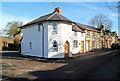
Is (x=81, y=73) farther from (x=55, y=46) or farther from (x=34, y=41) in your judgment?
(x=34, y=41)

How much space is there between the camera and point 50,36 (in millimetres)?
15797

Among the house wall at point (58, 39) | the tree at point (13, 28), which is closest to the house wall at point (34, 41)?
the house wall at point (58, 39)

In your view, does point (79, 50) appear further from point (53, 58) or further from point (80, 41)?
point (53, 58)

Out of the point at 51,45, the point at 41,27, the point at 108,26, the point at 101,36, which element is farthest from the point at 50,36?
the point at 108,26

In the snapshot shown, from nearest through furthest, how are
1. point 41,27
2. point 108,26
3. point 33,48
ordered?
point 41,27, point 33,48, point 108,26

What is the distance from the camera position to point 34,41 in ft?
60.0

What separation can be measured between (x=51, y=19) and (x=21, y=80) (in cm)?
1078

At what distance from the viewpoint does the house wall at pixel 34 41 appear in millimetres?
16672

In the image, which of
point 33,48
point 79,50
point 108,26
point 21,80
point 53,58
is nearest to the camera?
point 21,80

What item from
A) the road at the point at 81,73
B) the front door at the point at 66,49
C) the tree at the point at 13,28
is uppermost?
the tree at the point at 13,28

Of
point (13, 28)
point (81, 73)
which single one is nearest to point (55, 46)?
point (81, 73)

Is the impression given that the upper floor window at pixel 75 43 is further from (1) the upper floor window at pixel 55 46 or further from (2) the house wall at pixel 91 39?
(1) the upper floor window at pixel 55 46

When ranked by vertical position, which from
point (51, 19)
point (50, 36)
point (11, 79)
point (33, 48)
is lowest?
point (11, 79)

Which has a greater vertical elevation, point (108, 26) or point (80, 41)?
point (108, 26)
